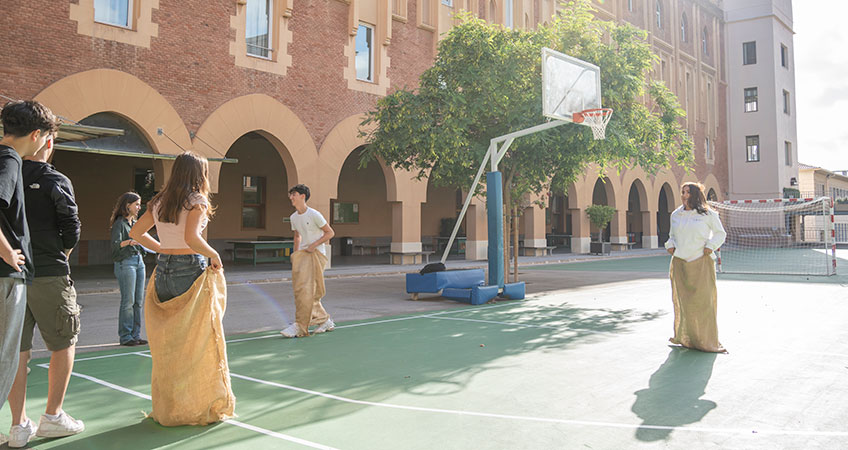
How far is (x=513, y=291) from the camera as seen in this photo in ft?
39.3

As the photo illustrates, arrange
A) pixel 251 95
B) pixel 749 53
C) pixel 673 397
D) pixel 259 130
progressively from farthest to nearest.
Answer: pixel 749 53 < pixel 259 130 < pixel 251 95 < pixel 673 397

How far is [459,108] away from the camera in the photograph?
43.2ft

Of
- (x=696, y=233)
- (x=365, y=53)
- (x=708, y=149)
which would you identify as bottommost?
(x=696, y=233)

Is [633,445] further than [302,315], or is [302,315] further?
[302,315]

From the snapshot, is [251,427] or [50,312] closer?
[50,312]

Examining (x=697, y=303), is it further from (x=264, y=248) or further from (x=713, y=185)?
(x=713, y=185)

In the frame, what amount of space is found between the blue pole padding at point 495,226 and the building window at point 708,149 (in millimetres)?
32465

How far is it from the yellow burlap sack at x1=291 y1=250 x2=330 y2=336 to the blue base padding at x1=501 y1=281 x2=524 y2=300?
5.17m

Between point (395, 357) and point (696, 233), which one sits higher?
point (696, 233)

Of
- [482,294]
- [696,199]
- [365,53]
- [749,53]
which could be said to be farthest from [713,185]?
[696,199]

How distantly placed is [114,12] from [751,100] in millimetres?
41655

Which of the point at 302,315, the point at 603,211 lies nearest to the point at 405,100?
the point at 302,315

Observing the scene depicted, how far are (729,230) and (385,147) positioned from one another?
108 feet

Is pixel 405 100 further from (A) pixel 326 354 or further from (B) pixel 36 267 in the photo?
(B) pixel 36 267
